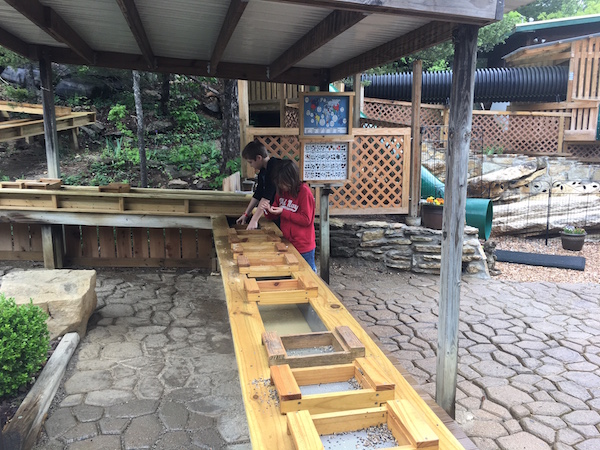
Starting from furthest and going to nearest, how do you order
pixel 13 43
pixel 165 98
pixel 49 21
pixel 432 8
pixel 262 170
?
pixel 165 98
pixel 13 43
pixel 262 170
pixel 49 21
pixel 432 8

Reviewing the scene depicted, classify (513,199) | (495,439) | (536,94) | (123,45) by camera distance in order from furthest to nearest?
(536,94) < (513,199) < (123,45) < (495,439)

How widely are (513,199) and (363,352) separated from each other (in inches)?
507

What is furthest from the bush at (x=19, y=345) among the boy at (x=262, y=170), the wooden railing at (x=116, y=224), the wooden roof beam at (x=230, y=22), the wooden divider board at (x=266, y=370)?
the wooden railing at (x=116, y=224)

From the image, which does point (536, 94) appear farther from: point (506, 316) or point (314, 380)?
point (314, 380)

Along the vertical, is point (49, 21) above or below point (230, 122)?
above

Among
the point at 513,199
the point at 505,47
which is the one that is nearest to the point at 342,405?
the point at 513,199

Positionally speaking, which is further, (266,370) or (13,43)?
(13,43)

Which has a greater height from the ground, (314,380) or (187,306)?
(314,380)

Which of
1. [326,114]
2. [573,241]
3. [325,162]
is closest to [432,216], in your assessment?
[325,162]

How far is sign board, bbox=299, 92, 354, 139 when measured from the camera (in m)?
5.89

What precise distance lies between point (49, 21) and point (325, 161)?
3.29 metres

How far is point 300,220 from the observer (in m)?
4.65

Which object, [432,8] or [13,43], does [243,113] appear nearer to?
[13,43]

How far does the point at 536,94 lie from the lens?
→ 56.4 feet
